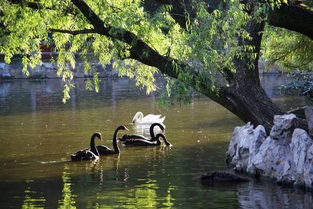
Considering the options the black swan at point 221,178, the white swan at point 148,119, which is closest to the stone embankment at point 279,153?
the black swan at point 221,178

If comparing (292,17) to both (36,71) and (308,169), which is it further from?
(36,71)

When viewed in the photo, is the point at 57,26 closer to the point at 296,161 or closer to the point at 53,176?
the point at 53,176

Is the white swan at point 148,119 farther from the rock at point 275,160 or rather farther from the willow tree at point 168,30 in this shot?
the willow tree at point 168,30

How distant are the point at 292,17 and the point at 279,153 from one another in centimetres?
290

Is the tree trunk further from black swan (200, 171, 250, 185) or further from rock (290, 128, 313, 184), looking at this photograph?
black swan (200, 171, 250, 185)

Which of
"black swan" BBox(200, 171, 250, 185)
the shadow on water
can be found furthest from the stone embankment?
"black swan" BBox(200, 171, 250, 185)

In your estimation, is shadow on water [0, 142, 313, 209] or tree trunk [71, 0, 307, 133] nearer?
tree trunk [71, 0, 307, 133]

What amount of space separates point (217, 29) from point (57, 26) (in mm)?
3224

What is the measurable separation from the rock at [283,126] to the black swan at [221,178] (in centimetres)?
120

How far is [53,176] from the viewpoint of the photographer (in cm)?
1653

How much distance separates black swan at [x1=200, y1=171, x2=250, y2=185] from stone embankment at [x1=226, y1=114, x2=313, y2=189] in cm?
69

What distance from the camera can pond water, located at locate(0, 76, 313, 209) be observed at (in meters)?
13.6

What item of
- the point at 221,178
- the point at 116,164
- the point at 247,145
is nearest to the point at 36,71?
the point at 116,164

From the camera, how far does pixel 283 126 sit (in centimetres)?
1519
